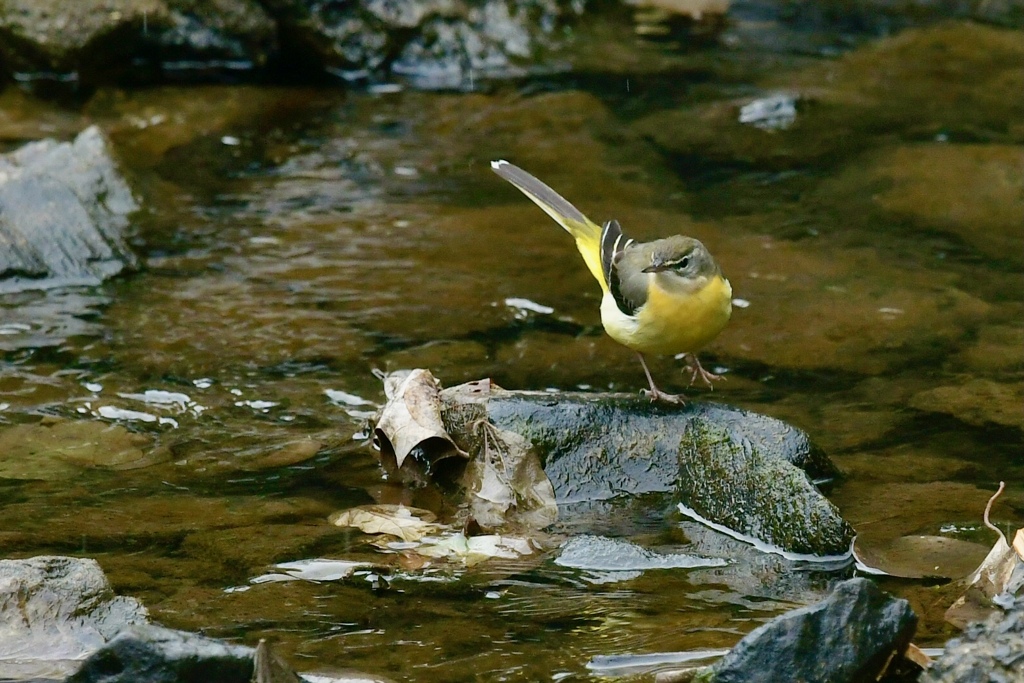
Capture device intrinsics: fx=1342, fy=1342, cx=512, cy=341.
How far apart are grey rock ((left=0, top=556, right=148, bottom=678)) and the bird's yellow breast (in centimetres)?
251

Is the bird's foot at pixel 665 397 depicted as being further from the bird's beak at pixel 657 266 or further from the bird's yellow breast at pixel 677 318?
the bird's beak at pixel 657 266

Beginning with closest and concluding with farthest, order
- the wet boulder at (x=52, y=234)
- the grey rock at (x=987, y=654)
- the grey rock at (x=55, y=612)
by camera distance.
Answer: the grey rock at (x=987, y=654)
the grey rock at (x=55, y=612)
the wet boulder at (x=52, y=234)

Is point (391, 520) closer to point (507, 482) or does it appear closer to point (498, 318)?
point (507, 482)

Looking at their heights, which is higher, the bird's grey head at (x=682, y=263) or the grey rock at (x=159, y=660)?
the bird's grey head at (x=682, y=263)

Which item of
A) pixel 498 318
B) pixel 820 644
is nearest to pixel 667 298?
pixel 820 644

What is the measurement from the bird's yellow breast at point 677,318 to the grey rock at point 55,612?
2514 mm

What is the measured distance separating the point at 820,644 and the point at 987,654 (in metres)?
0.48

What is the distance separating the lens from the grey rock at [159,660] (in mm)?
3934

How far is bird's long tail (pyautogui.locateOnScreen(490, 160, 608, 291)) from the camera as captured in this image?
7.02 meters

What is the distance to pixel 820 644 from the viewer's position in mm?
4129

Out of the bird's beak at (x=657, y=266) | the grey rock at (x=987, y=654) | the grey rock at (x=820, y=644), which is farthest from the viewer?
the bird's beak at (x=657, y=266)

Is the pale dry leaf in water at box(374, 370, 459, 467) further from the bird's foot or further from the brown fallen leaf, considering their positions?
the brown fallen leaf

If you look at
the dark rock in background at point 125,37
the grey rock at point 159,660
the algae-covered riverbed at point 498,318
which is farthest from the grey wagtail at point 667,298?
the dark rock in background at point 125,37

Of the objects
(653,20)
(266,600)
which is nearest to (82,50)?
(653,20)
